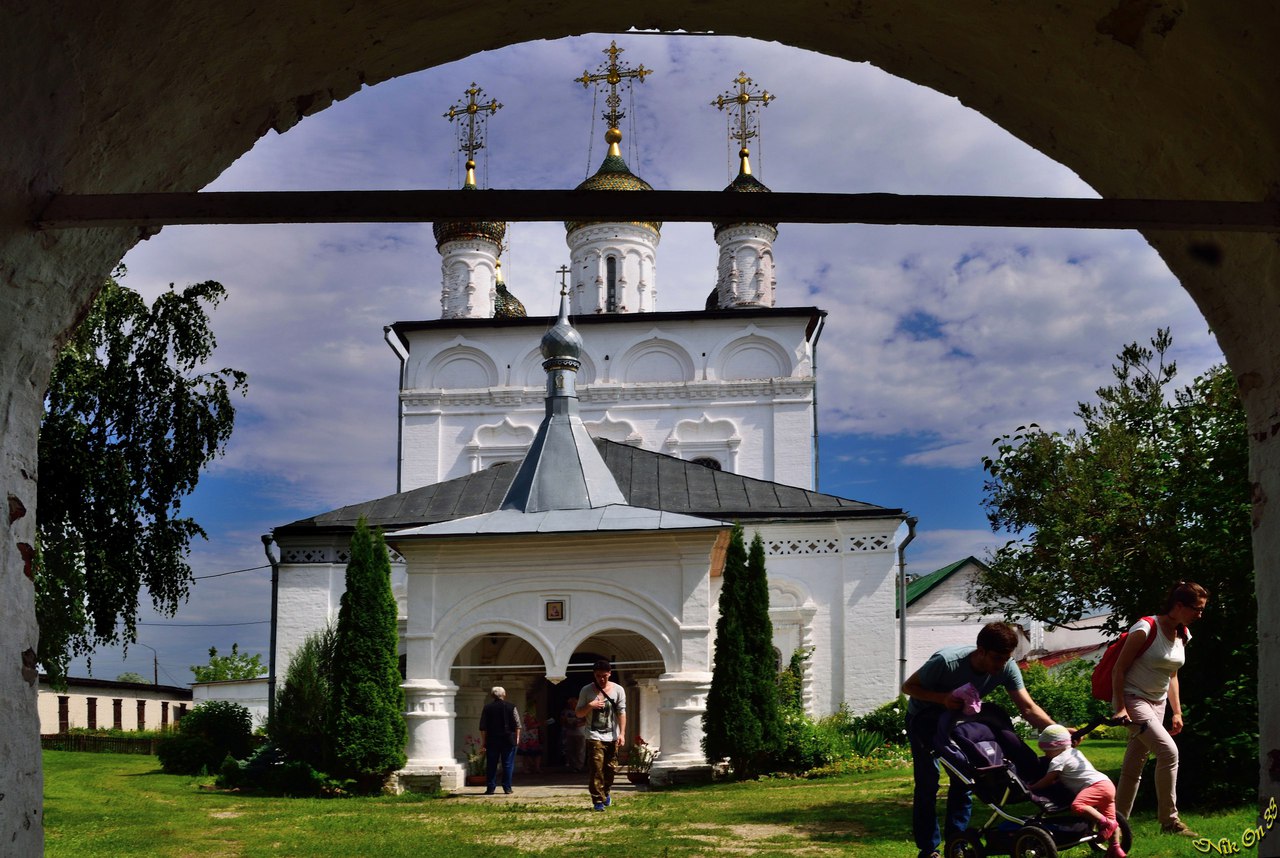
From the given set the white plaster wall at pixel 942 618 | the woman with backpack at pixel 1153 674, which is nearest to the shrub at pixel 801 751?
the woman with backpack at pixel 1153 674

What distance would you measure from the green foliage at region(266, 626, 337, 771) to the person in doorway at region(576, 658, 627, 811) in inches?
192

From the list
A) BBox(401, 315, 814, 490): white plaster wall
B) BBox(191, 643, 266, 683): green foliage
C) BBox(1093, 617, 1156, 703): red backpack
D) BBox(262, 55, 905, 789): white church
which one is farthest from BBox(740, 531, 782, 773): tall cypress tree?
BBox(191, 643, 266, 683): green foliage

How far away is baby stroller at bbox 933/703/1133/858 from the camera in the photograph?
5.41m

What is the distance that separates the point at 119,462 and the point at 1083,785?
37.7 feet

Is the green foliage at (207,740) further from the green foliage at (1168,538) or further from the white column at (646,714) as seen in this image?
the green foliage at (1168,538)

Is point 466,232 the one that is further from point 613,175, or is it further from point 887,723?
point 887,723

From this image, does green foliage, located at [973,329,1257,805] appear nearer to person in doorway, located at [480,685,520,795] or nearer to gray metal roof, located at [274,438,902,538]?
person in doorway, located at [480,685,520,795]

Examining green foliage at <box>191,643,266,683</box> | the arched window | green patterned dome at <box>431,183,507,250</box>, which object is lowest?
green foliage at <box>191,643,266,683</box>

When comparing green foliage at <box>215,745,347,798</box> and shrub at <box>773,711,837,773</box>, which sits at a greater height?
shrub at <box>773,711,837,773</box>

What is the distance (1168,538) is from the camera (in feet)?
28.9

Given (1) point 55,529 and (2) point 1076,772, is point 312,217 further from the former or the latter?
(1) point 55,529

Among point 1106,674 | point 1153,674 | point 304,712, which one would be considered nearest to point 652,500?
point 304,712

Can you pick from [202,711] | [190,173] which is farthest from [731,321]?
[190,173]

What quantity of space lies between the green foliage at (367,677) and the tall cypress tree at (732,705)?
11.5 feet
